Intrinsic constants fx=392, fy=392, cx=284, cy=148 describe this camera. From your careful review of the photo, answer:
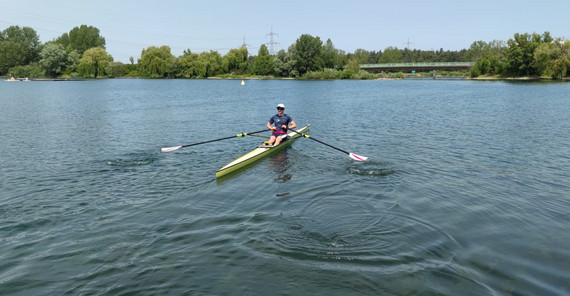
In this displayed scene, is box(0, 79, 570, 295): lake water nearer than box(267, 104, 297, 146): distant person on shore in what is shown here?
Yes

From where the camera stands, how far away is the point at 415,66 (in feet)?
509

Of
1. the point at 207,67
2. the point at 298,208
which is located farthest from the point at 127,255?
the point at 207,67

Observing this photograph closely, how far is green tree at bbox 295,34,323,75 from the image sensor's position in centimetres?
12144

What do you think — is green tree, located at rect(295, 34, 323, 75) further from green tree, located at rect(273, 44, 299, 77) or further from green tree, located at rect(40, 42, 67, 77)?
green tree, located at rect(40, 42, 67, 77)

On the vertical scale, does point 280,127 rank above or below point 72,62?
below

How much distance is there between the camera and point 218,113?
39.1 metres

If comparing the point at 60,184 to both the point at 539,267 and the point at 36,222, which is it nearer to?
the point at 36,222

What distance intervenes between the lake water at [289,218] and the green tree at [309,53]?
103 m

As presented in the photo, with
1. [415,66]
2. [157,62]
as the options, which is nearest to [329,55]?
[415,66]

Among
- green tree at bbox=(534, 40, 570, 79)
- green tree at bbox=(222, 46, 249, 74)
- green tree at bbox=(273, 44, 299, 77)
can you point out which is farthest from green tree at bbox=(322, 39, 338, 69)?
green tree at bbox=(534, 40, 570, 79)

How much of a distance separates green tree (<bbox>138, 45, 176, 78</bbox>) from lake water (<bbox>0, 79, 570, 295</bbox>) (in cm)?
10798

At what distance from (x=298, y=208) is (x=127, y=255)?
→ 5182 mm

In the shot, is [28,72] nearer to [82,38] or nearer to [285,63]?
[82,38]

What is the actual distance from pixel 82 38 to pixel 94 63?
4552 cm
